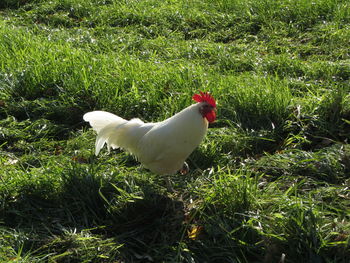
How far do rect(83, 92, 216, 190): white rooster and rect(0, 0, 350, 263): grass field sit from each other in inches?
9.5

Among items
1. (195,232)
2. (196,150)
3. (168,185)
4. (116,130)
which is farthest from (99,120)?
(195,232)

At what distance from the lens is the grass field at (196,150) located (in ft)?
11.0

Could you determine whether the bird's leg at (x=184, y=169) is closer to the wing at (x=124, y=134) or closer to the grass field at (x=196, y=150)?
the grass field at (x=196, y=150)

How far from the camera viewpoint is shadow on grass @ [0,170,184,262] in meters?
3.45

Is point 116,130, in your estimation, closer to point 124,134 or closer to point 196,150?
point 124,134

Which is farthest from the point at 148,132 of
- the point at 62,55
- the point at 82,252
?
the point at 62,55

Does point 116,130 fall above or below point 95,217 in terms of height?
above

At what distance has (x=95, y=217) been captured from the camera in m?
3.73

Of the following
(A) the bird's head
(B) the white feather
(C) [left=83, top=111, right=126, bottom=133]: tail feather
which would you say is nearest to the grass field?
(B) the white feather

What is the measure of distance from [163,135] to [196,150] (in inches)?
24.8

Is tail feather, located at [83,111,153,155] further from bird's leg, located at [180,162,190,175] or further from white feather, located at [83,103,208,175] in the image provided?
bird's leg, located at [180,162,190,175]

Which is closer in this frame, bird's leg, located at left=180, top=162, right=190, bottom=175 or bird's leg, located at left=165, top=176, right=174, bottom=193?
bird's leg, located at left=165, top=176, right=174, bottom=193

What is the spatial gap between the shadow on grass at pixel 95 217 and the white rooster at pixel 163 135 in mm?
281

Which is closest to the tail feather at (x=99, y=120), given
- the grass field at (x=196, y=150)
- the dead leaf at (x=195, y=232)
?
the grass field at (x=196, y=150)
